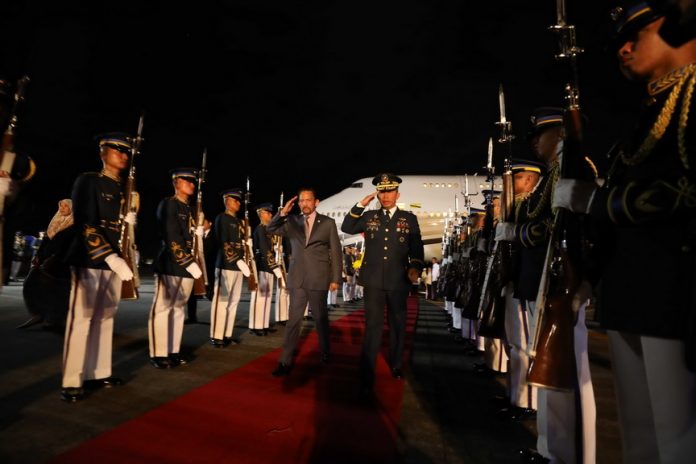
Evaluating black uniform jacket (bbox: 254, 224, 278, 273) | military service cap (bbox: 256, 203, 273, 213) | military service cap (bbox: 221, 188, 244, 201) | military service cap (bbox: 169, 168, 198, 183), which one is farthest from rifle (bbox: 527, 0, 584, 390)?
military service cap (bbox: 256, 203, 273, 213)

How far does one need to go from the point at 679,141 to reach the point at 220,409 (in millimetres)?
3396

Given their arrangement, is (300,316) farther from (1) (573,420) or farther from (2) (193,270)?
(1) (573,420)

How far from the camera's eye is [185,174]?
5.34m

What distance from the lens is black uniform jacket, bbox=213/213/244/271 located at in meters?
6.45

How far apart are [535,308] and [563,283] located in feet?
0.62

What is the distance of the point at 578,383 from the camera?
2256 millimetres

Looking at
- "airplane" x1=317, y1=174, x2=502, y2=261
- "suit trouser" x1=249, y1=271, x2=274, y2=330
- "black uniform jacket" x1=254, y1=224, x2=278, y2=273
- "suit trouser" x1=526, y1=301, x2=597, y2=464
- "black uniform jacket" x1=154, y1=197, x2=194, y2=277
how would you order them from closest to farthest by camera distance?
"suit trouser" x1=526, y1=301, x2=597, y2=464 < "black uniform jacket" x1=154, y1=197, x2=194, y2=277 < "suit trouser" x1=249, y1=271, x2=274, y2=330 < "black uniform jacket" x1=254, y1=224, x2=278, y2=273 < "airplane" x1=317, y1=174, x2=502, y2=261

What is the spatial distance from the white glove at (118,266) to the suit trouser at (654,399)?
365 cm

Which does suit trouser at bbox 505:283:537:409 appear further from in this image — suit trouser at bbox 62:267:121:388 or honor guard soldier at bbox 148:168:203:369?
suit trouser at bbox 62:267:121:388

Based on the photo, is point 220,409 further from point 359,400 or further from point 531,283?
point 531,283

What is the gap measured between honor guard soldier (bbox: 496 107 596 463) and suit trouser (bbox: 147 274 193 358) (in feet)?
12.6

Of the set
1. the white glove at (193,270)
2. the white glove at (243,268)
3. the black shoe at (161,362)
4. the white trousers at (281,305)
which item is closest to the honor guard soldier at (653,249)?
the white glove at (193,270)

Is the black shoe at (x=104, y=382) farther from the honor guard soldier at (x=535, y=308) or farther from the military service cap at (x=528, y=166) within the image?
the military service cap at (x=528, y=166)

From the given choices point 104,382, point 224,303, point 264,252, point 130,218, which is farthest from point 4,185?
point 264,252
